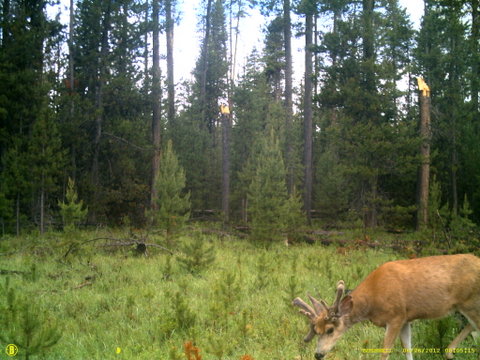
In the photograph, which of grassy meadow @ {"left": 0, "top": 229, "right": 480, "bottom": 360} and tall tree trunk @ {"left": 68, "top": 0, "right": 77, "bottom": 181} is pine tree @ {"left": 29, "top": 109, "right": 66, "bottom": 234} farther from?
grassy meadow @ {"left": 0, "top": 229, "right": 480, "bottom": 360}

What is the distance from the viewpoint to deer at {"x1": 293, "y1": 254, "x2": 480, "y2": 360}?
4.41 metres

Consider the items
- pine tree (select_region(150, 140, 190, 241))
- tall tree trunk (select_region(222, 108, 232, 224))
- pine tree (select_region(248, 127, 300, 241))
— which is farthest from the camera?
tall tree trunk (select_region(222, 108, 232, 224))

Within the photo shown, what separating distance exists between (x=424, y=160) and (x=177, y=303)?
47.0ft

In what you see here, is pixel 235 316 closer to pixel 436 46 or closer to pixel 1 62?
pixel 1 62

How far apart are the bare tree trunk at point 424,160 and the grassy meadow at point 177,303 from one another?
16.8 feet

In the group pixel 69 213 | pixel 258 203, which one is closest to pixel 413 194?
pixel 258 203

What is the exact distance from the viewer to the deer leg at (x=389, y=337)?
4.41 m

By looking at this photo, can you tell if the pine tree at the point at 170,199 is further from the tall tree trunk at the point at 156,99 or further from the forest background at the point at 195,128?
the tall tree trunk at the point at 156,99

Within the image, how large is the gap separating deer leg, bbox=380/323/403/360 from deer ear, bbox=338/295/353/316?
0.51 m

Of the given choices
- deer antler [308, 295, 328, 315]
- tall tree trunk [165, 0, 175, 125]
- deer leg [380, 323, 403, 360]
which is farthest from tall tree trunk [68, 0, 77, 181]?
deer leg [380, 323, 403, 360]

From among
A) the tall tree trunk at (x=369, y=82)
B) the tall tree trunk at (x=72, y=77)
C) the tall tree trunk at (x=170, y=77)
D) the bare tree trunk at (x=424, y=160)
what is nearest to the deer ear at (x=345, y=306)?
the tall tree trunk at (x=369, y=82)

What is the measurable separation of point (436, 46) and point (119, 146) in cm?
1709

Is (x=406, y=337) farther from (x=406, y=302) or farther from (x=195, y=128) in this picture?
(x=195, y=128)

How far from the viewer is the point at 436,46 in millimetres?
22938
